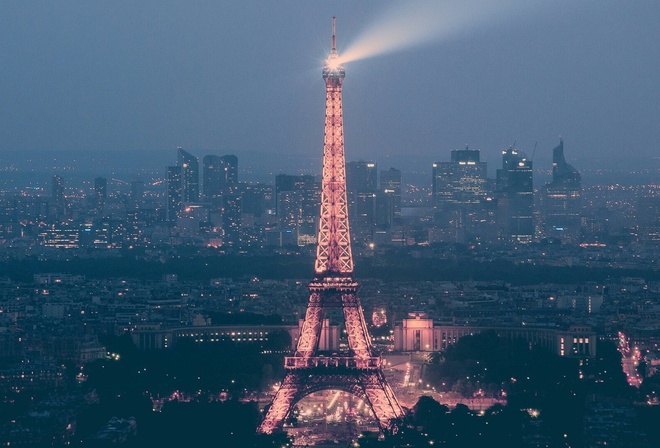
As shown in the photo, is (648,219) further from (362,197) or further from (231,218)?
(231,218)

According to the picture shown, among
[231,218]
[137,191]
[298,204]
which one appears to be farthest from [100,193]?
[298,204]

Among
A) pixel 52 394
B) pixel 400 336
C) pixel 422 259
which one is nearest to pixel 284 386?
pixel 52 394

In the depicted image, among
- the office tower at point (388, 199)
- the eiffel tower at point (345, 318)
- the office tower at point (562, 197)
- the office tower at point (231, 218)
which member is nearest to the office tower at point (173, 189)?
the office tower at point (231, 218)

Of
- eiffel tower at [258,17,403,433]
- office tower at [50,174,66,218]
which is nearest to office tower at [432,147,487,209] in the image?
office tower at [50,174,66,218]

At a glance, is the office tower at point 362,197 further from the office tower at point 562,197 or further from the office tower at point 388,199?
the office tower at point 562,197

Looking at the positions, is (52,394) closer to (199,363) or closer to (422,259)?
(199,363)
